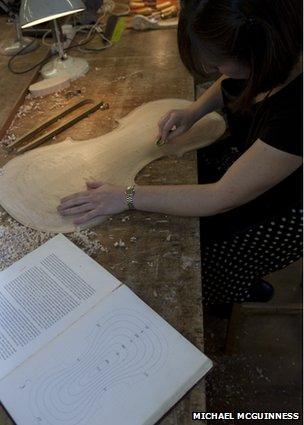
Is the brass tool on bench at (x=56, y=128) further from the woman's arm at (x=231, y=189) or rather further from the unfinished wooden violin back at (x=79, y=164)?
the woman's arm at (x=231, y=189)

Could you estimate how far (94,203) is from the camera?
886 millimetres

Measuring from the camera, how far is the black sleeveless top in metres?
0.74

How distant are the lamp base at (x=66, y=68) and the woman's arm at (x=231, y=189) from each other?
835mm

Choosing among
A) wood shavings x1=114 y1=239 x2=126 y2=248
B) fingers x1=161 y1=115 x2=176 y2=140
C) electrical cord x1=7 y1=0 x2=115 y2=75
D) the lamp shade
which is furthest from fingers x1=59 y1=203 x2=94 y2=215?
electrical cord x1=7 y1=0 x2=115 y2=75

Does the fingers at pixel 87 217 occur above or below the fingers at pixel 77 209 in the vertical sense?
below

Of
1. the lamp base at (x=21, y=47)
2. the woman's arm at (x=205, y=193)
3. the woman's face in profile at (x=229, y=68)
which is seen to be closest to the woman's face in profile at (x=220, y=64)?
the woman's face in profile at (x=229, y=68)

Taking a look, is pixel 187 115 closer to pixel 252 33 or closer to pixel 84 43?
pixel 252 33

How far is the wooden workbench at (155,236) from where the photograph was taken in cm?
69

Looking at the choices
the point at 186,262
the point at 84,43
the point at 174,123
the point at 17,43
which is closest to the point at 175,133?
the point at 174,123

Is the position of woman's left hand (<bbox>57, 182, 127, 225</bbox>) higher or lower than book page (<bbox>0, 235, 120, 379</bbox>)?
higher

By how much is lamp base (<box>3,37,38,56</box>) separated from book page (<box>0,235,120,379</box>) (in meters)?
1.19

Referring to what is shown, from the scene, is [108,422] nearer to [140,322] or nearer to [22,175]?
[140,322]

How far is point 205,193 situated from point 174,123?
0.37 meters

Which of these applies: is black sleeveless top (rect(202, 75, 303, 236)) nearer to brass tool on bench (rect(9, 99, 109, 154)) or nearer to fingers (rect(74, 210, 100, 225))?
fingers (rect(74, 210, 100, 225))
